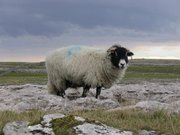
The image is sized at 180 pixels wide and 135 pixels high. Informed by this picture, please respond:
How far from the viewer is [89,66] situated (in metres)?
23.5

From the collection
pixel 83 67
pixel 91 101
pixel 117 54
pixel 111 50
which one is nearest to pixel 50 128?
pixel 91 101

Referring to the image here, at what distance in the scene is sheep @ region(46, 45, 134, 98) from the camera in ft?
76.6

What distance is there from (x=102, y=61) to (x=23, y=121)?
1329cm

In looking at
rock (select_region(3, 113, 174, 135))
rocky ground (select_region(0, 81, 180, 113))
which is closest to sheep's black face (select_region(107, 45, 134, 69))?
rocky ground (select_region(0, 81, 180, 113))

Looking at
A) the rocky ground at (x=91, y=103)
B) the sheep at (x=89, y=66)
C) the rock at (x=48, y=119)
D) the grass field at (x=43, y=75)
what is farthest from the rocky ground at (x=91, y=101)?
the rock at (x=48, y=119)

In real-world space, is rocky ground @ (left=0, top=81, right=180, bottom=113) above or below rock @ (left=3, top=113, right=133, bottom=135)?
below

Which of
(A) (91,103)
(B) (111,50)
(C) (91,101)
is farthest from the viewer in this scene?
(B) (111,50)

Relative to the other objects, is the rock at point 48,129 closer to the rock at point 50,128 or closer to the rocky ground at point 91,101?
the rock at point 50,128

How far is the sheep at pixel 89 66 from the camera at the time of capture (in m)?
23.4

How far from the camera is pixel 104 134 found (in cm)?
1011

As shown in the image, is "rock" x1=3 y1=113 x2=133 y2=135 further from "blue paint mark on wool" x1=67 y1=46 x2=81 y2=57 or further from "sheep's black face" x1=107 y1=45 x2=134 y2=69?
"blue paint mark on wool" x1=67 y1=46 x2=81 y2=57

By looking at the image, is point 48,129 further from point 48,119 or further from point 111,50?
point 111,50

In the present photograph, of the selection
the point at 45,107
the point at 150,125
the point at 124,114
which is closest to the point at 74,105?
the point at 45,107

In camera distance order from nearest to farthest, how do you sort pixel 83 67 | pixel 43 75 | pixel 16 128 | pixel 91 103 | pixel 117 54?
pixel 16 128 → pixel 91 103 → pixel 83 67 → pixel 117 54 → pixel 43 75
